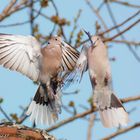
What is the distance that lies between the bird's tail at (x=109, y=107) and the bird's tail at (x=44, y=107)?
641 millimetres

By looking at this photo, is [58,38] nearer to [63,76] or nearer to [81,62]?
[63,76]

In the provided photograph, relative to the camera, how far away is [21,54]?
15.5ft

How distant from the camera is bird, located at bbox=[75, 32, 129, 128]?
367 centimetres

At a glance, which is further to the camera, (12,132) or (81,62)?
(81,62)

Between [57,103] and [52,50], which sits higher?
[52,50]

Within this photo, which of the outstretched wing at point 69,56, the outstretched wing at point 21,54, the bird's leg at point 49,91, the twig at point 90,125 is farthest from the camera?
the outstretched wing at point 69,56

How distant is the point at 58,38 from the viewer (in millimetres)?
4555

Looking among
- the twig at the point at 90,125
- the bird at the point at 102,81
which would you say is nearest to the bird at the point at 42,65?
the twig at the point at 90,125

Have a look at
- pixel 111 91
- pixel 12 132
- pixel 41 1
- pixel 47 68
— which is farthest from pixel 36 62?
pixel 12 132

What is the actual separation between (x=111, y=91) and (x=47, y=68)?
78cm

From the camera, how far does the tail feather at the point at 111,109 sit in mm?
3646

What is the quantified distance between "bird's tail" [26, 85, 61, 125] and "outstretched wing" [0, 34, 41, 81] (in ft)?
0.57

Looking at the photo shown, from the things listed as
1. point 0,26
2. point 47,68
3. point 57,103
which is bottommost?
point 57,103

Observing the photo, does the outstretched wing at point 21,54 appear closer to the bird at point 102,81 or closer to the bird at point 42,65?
the bird at point 42,65
